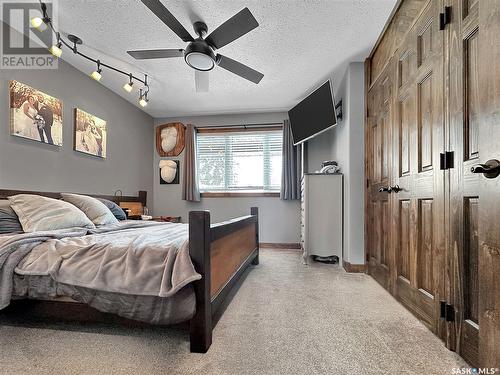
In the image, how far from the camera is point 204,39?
2307mm

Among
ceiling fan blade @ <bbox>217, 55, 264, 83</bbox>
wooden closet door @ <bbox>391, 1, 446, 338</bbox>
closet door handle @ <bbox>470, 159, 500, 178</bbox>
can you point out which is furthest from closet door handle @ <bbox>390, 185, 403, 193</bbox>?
ceiling fan blade @ <bbox>217, 55, 264, 83</bbox>

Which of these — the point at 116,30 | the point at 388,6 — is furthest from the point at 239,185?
the point at 388,6

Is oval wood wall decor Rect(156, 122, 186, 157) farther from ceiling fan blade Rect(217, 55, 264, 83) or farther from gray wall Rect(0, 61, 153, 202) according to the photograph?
ceiling fan blade Rect(217, 55, 264, 83)

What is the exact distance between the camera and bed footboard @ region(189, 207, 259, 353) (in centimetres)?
141

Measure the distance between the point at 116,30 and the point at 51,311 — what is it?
2.42 m

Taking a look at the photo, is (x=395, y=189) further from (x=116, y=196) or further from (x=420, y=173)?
(x=116, y=196)

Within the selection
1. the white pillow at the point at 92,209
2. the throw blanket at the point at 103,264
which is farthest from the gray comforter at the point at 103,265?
the white pillow at the point at 92,209

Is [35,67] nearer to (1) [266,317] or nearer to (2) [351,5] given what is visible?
(2) [351,5]

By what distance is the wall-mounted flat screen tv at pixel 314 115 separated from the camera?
11.4 feet

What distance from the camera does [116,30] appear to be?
2535 mm

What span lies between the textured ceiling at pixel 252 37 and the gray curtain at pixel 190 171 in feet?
3.48

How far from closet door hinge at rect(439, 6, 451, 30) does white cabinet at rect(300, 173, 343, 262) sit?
81.6 inches

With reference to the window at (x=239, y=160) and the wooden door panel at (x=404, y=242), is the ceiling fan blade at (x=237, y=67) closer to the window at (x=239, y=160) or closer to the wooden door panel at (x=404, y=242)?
the wooden door panel at (x=404, y=242)

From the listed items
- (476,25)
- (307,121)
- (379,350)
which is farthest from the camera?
(307,121)
